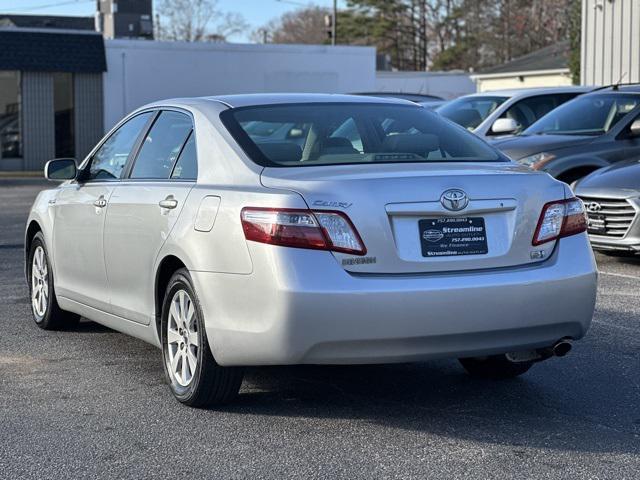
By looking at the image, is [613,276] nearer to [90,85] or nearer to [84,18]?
[90,85]

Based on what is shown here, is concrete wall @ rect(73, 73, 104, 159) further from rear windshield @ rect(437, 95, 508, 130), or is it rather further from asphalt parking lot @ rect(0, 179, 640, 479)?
asphalt parking lot @ rect(0, 179, 640, 479)

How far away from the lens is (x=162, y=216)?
5.95 m

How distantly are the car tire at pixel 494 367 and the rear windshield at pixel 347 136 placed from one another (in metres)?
1.10

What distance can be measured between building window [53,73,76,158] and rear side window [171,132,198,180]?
2894 cm

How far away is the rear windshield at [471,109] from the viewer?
1691 cm

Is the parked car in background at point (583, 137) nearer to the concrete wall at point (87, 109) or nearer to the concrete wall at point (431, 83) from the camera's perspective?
the concrete wall at point (87, 109)

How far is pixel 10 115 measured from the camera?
34344 millimetres

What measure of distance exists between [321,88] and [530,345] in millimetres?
34049

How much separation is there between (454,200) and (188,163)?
1573 millimetres

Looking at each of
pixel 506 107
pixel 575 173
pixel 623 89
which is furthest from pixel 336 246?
pixel 506 107

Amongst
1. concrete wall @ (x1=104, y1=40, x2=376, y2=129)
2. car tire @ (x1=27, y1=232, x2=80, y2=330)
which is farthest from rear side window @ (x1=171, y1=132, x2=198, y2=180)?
concrete wall @ (x1=104, y1=40, x2=376, y2=129)

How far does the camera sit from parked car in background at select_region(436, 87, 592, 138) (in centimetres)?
1580

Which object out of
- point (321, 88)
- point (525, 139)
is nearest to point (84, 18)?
point (321, 88)

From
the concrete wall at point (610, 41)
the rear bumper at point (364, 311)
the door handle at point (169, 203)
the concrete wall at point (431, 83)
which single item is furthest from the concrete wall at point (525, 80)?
the rear bumper at point (364, 311)
